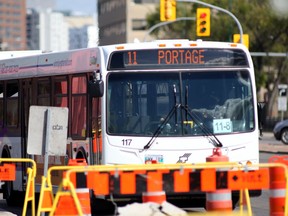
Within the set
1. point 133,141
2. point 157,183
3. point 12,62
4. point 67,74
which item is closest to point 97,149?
point 133,141

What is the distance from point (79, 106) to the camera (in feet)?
58.1

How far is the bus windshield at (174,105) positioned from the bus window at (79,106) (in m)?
1.07

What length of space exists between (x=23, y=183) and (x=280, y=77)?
58771 millimetres

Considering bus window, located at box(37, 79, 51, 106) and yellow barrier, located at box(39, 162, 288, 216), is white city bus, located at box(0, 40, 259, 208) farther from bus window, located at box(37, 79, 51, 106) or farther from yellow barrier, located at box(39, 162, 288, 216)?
yellow barrier, located at box(39, 162, 288, 216)

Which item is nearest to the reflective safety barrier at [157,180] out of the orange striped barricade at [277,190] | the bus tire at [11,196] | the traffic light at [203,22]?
the orange striped barricade at [277,190]

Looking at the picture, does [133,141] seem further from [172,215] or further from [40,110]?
[172,215]

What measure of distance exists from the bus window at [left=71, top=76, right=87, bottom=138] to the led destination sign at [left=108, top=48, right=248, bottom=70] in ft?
3.56

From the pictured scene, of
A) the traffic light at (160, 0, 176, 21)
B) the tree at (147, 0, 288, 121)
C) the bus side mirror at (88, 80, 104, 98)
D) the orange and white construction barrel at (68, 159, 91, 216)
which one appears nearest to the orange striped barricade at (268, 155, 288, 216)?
the orange and white construction barrel at (68, 159, 91, 216)

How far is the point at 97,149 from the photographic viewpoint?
16.8m

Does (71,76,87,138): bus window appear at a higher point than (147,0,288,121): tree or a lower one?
lower

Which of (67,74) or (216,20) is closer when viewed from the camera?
(67,74)

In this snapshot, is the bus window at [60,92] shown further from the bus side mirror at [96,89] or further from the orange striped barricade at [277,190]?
the orange striped barricade at [277,190]

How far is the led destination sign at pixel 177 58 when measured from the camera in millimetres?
16703

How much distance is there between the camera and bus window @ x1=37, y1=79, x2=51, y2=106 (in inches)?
754
